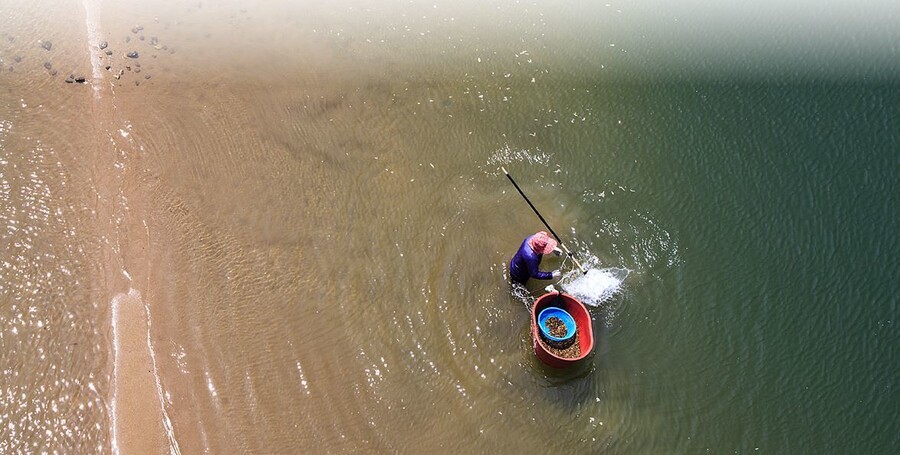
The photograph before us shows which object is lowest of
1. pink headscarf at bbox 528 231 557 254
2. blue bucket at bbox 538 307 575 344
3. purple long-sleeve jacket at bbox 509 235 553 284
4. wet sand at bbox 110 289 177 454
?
wet sand at bbox 110 289 177 454

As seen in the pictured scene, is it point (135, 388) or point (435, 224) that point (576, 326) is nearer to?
point (435, 224)

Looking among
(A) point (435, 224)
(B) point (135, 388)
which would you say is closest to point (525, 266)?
(A) point (435, 224)

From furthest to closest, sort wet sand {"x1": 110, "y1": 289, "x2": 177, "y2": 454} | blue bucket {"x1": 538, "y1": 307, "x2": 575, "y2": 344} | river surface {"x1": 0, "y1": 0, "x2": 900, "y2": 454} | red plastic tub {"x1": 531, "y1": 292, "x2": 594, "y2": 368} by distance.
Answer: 1. blue bucket {"x1": 538, "y1": 307, "x2": 575, "y2": 344}
2. river surface {"x1": 0, "y1": 0, "x2": 900, "y2": 454}
3. red plastic tub {"x1": 531, "y1": 292, "x2": 594, "y2": 368}
4. wet sand {"x1": 110, "y1": 289, "x2": 177, "y2": 454}

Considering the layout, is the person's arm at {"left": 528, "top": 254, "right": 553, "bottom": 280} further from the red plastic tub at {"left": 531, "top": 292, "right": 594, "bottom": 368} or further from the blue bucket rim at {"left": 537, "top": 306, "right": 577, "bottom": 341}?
the blue bucket rim at {"left": 537, "top": 306, "right": 577, "bottom": 341}

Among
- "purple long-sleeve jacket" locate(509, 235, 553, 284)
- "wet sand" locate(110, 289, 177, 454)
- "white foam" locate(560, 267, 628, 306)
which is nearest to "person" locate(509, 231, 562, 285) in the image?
"purple long-sleeve jacket" locate(509, 235, 553, 284)

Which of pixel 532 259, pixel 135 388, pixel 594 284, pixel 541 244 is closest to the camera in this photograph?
pixel 135 388

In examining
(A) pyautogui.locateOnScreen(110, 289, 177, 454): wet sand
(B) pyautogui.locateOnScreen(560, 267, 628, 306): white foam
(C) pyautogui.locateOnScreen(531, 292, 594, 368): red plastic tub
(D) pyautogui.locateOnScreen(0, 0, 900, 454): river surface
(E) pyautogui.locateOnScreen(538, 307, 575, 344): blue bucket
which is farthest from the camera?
(B) pyautogui.locateOnScreen(560, 267, 628, 306): white foam

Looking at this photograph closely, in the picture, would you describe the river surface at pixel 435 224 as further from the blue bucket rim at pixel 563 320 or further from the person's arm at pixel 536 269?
the person's arm at pixel 536 269
